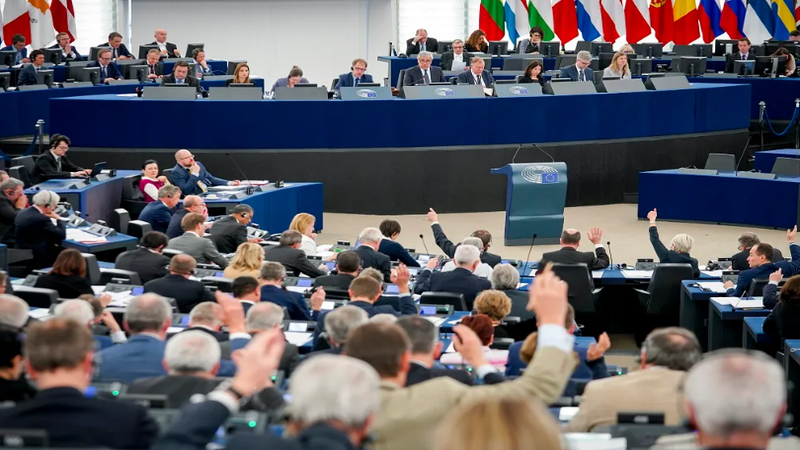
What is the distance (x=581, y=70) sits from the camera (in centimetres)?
1803

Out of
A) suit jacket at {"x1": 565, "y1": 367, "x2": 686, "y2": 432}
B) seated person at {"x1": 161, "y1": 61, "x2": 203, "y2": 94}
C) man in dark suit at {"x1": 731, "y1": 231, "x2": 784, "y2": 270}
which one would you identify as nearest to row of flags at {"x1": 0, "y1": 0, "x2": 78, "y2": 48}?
seated person at {"x1": 161, "y1": 61, "x2": 203, "y2": 94}

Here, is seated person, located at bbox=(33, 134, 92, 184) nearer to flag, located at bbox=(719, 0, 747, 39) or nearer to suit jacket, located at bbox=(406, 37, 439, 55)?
suit jacket, located at bbox=(406, 37, 439, 55)

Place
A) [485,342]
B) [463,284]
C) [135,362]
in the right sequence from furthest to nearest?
1. [463,284]
2. [485,342]
3. [135,362]

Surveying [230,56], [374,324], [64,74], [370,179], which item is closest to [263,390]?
[374,324]

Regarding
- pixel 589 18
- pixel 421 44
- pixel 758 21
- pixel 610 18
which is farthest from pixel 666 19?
pixel 421 44

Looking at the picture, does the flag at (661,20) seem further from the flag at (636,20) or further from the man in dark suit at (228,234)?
the man in dark suit at (228,234)

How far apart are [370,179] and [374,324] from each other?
12502 millimetres

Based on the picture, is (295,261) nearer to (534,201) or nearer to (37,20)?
(534,201)

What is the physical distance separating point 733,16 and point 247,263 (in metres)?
19.1

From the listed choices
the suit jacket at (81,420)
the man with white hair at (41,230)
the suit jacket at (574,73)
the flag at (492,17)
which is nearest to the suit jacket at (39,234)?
the man with white hair at (41,230)

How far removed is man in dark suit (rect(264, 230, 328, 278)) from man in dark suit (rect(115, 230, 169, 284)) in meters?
1.09

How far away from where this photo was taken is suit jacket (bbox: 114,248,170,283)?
965 centimetres

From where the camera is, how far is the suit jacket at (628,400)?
4.77 m

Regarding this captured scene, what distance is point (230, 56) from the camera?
28469mm
